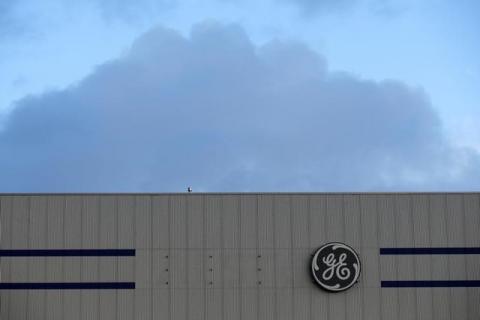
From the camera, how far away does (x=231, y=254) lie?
5134cm

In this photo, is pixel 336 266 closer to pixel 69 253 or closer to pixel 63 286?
pixel 69 253

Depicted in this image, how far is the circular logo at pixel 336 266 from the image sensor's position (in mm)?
50781

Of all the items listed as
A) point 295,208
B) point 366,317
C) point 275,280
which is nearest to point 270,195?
point 295,208

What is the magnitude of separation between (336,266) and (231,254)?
606 cm

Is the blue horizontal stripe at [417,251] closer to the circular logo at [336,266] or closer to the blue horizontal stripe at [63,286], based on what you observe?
the circular logo at [336,266]

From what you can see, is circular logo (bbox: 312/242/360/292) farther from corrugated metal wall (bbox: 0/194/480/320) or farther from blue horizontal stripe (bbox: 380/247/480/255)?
blue horizontal stripe (bbox: 380/247/480/255)

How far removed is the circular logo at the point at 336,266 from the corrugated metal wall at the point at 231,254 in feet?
1.83

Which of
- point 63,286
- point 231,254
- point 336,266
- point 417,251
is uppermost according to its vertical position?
point 417,251

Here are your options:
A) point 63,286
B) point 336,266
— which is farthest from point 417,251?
point 63,286

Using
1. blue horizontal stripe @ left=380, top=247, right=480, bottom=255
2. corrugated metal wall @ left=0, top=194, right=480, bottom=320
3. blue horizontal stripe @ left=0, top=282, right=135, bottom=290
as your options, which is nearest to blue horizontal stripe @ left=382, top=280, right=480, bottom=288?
corrugated metal wall @ left=0, top=194, right=480, bottom=320

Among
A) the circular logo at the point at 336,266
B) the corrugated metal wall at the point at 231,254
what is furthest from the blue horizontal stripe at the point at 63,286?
the circular logo at the point at 336,266

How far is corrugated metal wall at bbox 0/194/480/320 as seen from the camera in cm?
5084

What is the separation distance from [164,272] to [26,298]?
7.95 metres

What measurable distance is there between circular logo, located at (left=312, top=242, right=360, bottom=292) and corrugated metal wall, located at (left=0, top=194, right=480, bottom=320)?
0.56 m
